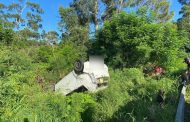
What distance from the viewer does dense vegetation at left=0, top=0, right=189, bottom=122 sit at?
8680mm

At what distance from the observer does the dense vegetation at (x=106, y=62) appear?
342 inches

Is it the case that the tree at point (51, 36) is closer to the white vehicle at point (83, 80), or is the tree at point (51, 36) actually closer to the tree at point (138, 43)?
the tree at point (138, 43)

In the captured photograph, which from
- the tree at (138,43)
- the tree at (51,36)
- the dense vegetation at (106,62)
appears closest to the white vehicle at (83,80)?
the dense vegetation at (106,62)

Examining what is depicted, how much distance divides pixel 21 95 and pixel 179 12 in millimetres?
43978

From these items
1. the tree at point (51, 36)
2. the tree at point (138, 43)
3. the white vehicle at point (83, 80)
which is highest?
the tree at point (51, 36)

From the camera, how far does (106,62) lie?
758 inches

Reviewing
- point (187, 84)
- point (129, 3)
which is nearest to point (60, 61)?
point (187, 84)

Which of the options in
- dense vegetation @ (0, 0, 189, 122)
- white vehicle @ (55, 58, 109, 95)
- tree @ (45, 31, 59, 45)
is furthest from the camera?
tree @ (45, 31, 59, 45)

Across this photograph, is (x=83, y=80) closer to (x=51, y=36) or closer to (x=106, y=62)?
(x=106, y=62)

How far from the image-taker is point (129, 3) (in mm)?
40219

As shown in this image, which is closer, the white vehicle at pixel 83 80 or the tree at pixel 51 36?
the white vehicle at pixel 83 80

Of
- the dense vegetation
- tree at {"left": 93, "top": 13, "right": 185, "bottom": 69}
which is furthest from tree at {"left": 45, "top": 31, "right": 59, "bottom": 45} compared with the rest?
tree at {"left": 93, "top": 13, "right": 185, "bottom": 69}

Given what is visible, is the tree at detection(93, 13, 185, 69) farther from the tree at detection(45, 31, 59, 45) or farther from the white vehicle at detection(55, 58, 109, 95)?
the tree at detection(45, 31, 59, 45)

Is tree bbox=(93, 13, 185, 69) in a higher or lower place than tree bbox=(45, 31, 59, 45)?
lower
